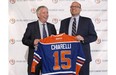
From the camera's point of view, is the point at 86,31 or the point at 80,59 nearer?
the point at 80,59

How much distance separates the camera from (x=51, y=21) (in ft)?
13.9

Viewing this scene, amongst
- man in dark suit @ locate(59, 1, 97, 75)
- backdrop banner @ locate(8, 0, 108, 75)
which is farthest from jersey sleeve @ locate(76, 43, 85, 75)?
backdrop banner @ locate(8, 0, 108, 75)

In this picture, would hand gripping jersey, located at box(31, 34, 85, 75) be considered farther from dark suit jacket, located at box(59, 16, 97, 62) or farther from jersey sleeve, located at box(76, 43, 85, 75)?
dark suit jacket, located at box(59, 16, 97, 62)

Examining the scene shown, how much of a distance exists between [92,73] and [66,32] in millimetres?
790

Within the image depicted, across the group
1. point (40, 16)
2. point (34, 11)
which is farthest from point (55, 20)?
point (40, 16)

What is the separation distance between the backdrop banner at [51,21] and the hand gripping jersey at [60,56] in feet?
2.08

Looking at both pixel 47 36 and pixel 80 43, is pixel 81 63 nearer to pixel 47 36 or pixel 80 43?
pixel 80 43

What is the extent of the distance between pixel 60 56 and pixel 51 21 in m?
0.75

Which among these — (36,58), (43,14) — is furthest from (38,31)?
(36,58)

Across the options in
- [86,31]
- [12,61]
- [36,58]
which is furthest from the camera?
[12,61]

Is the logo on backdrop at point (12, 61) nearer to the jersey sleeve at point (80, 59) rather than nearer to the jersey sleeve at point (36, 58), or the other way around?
the jersey sleeve at point (36, 58)

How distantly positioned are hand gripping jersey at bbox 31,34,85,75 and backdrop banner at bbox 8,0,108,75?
0.63 meters

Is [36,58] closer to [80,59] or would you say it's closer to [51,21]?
[80,59]
